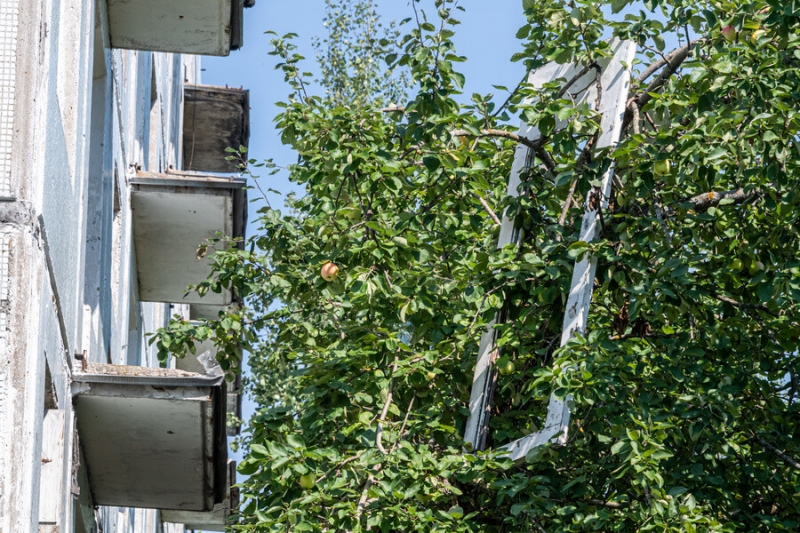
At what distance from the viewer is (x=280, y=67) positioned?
9078 mm

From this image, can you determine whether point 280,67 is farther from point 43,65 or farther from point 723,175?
point 43,65

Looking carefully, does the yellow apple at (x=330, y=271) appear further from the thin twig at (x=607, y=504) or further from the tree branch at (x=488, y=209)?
the thin twig at (x=607, y=504)

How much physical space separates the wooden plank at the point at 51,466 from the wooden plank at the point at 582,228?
2473 millimetres

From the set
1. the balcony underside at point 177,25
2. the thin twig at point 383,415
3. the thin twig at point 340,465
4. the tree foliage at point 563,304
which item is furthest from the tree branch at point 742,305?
the balcony underside at point 177,25

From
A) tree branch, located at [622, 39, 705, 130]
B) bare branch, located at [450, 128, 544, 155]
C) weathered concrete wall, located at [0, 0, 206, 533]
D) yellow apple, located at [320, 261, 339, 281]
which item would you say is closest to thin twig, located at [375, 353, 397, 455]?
yellow apple, located at [320, 261, 339, 281]

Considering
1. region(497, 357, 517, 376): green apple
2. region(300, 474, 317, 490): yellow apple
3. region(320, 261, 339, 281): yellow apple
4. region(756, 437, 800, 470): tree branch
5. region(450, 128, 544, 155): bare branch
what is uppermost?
region(450, 128, 544, 155): bare branch

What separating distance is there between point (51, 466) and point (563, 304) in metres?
3.02

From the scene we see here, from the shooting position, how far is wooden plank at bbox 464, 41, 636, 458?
21.9 ft

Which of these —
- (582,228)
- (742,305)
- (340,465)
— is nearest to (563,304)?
(582,228)

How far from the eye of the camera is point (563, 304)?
7047 millimetres

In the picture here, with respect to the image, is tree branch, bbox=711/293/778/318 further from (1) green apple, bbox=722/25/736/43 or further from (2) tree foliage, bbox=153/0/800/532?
(1) green apple, bbox=722/25/736/43

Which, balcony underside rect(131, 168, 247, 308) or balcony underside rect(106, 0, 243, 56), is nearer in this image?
balcony underside rect(106, 0, 243, 56)

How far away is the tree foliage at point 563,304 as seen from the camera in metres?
6.35

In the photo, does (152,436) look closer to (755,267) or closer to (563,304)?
(563,304)
